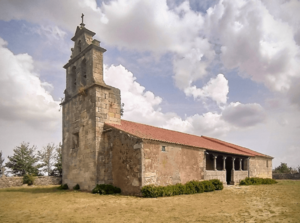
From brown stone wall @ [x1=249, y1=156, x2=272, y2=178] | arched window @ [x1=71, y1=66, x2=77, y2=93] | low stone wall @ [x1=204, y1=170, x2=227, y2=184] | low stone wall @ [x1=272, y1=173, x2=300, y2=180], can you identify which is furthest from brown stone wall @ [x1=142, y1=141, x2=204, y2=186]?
low stone wall @ [x1=272, y1=173, x2=300, y2=180]

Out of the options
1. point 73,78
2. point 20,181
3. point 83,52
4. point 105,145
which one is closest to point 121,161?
point 105,145

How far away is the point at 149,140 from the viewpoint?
14.8m

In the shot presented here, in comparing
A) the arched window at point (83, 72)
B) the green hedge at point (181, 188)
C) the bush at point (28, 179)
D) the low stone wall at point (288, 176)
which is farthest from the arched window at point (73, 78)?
the low stone wall at point (288, 176)

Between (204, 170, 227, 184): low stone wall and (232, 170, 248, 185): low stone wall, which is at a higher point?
(204, 170, 227, 184): low stone wall

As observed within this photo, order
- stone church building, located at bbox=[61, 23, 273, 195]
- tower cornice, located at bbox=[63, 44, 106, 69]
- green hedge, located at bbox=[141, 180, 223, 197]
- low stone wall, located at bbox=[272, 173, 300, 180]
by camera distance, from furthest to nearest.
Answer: low stone wall, located at bbox=[272, 173, 300, 180] → tower cornice, located at bbox=[63, 44, 106, 69] → stone church building, located at bbox=[61, 23, 273, 195] → green hedge, located at bbox=[141, 180, 223, 197]

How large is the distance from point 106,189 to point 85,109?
637 cm

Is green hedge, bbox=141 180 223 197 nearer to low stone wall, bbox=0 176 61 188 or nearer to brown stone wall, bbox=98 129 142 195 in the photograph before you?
brown stone wall, bbox=98 129 142 195

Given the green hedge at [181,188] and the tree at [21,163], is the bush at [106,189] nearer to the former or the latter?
the green hedge at [181,188]

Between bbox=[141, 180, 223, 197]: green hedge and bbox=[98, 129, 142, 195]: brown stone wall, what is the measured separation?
2.41 ft

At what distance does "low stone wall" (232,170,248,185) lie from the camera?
24145mm

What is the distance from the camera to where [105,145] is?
674 inches

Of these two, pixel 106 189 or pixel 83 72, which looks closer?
pixel 106 189

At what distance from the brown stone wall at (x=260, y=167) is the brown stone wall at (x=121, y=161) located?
17.8 metres

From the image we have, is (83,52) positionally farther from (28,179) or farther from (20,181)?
(20,181)
